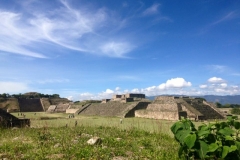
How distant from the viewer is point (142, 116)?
33844mm

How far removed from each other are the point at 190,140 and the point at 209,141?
0.51m

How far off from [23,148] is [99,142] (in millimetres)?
2219

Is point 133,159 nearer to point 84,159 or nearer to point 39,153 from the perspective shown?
point 84,159

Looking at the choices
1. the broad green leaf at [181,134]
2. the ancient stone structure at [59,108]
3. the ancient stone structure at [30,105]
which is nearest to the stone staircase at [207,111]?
the broad green leaf at [181,134]

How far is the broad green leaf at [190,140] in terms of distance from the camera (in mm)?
3502

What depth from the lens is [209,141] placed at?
3838 mm

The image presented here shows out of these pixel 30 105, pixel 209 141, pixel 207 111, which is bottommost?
pixel 207 111

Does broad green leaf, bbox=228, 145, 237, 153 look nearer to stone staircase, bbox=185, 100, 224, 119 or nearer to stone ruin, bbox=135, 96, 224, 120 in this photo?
stone ruin, bbox=135, 96, 224, 120

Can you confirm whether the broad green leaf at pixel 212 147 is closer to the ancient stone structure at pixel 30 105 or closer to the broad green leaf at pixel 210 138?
the broad green leaf at pixel 210 138

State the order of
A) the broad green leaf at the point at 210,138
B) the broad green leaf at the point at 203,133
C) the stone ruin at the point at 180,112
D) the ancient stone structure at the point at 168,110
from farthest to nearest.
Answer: the ancient stone structure at the point at 168,110 < the stone ruin at the point at 180,112 < the broad green leaf at the point at 210,138 < the broad green leaf at the point at 203,133

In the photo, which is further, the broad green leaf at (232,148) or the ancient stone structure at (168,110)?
the ancient stone structure at (168,110)

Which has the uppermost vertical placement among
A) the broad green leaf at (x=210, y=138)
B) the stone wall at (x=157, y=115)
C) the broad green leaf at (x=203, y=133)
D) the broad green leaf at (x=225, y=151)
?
the broad green leaf at (x=203, y=133)

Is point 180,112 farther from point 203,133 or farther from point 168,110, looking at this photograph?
point 203,133

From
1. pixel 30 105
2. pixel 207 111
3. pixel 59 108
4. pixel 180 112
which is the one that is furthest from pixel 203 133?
pixel 30 105
